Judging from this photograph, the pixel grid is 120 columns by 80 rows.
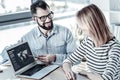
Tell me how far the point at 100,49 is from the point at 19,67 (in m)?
0.64

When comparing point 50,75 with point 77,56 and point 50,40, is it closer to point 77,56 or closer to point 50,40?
point 77,56

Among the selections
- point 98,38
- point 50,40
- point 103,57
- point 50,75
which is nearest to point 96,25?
point 98,38

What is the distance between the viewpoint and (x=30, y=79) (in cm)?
166

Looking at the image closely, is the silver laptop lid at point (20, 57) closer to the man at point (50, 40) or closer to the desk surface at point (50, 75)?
the desk surface at point (50, 75)

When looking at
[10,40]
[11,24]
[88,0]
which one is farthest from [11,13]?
[88,0]

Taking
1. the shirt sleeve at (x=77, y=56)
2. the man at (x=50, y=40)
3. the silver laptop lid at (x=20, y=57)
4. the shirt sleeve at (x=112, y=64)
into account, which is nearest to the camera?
the shirt sleeve at (x=112, y=64)

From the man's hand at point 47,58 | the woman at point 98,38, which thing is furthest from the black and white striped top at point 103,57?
the man's hand at point 47,58

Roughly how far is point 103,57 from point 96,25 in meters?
0.24

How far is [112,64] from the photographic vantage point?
1.50 meters

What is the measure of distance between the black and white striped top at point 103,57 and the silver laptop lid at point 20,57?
1.13ft

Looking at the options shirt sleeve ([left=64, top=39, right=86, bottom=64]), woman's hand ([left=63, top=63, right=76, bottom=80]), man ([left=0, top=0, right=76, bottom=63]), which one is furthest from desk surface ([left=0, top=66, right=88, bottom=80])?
man ([left=0, top=0, right=76, bottom=63])

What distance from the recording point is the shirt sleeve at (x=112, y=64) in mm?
1440

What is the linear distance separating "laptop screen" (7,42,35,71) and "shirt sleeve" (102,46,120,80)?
680 millimetres

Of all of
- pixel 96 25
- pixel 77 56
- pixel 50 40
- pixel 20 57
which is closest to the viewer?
pixel 96 25
